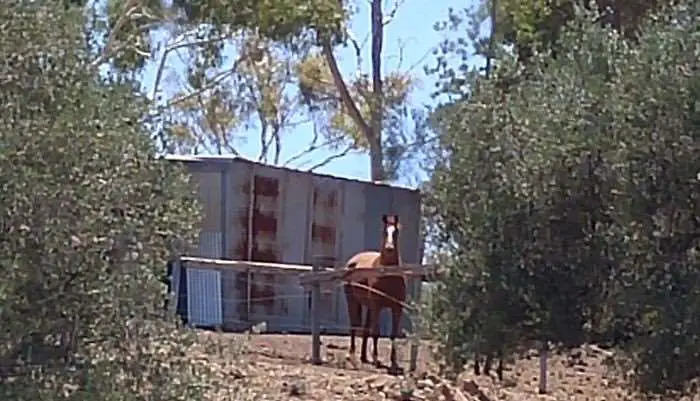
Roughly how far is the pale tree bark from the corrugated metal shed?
8.98m

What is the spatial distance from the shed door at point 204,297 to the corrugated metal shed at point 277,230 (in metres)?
0.02

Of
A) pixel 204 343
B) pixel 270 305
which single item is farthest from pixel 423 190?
pixel 270 305

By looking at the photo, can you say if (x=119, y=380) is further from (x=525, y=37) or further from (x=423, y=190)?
(x=525, y=37)

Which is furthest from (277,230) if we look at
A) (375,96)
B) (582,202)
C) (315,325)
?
(375,96)

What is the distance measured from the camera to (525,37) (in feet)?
52.3

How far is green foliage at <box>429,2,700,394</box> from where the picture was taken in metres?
7.34

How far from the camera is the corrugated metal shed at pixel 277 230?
18250mm

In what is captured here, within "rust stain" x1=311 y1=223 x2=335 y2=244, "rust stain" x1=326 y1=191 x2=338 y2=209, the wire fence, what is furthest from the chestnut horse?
"rust stain" x1=326 y1=191 x2=338 y2=209

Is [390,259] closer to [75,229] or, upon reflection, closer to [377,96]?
[75,229]

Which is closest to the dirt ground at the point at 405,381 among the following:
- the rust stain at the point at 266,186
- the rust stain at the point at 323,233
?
the rust stain at the point at 266,186

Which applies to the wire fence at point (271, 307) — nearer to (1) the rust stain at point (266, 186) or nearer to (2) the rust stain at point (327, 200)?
(1) the rust stain at point (266, 186)

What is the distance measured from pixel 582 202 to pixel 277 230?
11.6m

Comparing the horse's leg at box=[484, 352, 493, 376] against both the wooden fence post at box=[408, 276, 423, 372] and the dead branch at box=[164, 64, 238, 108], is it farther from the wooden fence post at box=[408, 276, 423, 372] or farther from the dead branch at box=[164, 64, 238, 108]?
the dead branch at box=[164, 64, 238, 108]

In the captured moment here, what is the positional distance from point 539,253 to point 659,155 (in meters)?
0.98
